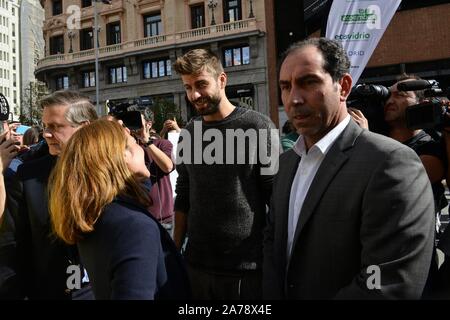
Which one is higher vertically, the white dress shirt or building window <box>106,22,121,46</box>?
building window <box>106,22,121,46</box>

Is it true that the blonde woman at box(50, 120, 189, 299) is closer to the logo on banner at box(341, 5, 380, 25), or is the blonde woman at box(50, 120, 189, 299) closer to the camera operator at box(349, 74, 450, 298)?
the camera operator at box(349, 74, 450, 298)

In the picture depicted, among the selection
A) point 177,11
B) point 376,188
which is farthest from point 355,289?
point 177,11

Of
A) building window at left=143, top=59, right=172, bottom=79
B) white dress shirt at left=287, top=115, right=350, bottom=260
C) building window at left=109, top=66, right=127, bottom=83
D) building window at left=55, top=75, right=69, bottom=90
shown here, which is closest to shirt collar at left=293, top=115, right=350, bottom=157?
white dress shirt at left=287, top=115, right=350, bottom=260

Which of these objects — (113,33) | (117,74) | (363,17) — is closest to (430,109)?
(363,17)

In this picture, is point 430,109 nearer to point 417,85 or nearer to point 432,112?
point 432,112

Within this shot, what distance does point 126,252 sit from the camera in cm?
137

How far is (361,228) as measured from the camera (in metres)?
1.35

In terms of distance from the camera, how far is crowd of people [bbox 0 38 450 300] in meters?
1.32

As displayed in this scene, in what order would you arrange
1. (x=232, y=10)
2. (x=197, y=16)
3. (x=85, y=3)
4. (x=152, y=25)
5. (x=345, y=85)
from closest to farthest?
(x=345, y=85) → (x=232, y=10) → (x=197, y=16) → (x=152, y=25) → (x=85, y=3)

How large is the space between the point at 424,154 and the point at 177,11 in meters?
26.4

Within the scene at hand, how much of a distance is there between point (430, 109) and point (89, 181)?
1.48m

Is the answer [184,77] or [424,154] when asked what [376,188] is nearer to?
[424,154]

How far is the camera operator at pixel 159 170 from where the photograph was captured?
3.05 metres

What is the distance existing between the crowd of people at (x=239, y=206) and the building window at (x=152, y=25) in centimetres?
2657
